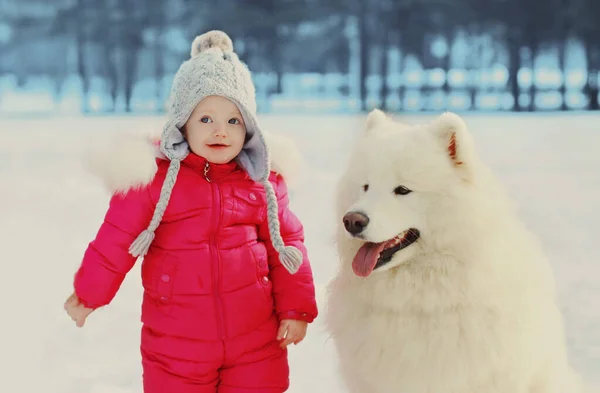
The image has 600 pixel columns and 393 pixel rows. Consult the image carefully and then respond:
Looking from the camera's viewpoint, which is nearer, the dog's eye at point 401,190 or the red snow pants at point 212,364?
the dog's eye at point 401,190

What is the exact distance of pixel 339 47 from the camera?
10484 mm

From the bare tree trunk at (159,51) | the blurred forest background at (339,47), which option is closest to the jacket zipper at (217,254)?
the blurred forest background at (339,47)

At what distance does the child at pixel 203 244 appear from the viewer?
2092 mm

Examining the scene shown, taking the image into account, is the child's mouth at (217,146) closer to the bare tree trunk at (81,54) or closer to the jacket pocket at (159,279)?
the jacket pocket at (159,279)

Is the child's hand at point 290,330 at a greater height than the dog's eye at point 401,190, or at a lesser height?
lesser

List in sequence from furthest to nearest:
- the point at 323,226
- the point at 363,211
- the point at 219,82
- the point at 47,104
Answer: the point at 47,104 → the point at 323,226 → the point at 219,82 → the point at 363,211

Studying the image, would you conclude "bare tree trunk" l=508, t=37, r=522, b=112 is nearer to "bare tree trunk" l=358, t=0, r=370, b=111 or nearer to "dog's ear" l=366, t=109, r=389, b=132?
"bare tree trunk" l=358, t=0, r=370, b=111

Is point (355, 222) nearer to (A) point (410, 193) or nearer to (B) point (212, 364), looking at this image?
(A) point (410, 193)

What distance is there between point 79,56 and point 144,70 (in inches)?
A: 39.5

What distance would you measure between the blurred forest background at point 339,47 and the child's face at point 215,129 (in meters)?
8.12

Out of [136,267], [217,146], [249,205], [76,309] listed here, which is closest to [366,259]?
[249,205]

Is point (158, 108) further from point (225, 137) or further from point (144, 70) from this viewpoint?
point (225, 137)

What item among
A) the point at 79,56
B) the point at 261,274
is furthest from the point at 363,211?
the point at 79,56

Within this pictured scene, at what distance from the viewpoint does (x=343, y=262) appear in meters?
2.15
